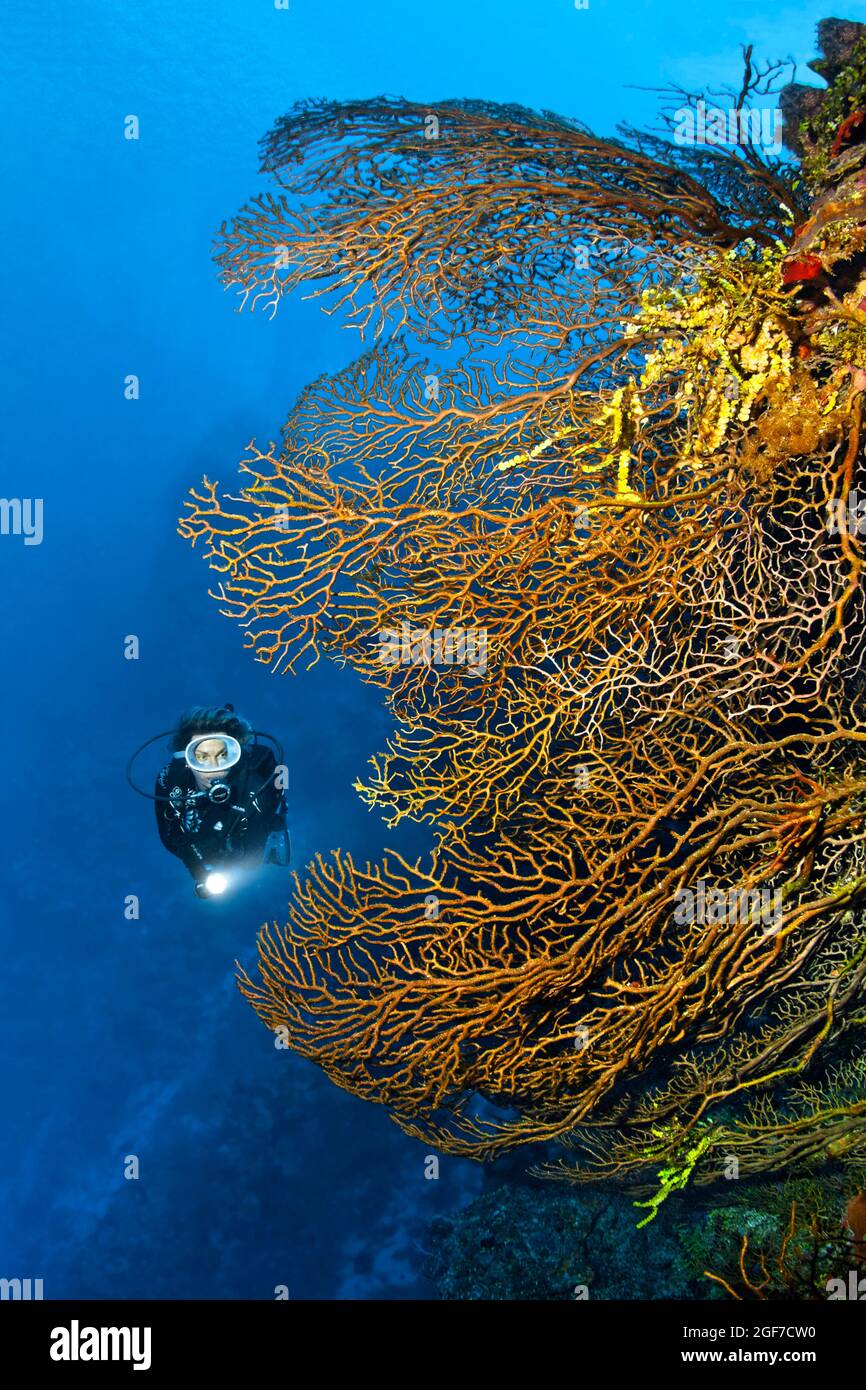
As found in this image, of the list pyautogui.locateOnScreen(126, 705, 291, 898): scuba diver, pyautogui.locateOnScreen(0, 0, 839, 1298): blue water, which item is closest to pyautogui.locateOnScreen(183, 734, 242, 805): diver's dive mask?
pyautogui.locateOnScreen(126, 705, 291, 898): scuba diver

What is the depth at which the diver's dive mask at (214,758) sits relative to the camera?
17.1 feet

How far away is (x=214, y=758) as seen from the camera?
5.28 metres

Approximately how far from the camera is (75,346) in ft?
122

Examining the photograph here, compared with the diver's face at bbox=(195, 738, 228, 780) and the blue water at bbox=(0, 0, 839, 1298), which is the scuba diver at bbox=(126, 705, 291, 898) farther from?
the blue water at bbox=(0, 0, 839, 1298)

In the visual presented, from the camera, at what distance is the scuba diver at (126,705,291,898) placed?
5.27m

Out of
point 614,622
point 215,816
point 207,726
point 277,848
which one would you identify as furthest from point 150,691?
point 614,622

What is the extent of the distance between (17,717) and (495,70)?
62132 mm

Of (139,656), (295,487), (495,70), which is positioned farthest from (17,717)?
(495,70)

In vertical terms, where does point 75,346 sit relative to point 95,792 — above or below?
above

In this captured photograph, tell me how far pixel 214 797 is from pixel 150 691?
17190 mm

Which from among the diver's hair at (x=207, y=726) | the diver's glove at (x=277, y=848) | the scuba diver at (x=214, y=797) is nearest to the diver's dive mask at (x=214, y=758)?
the scuba diver at (x=214, y=797)

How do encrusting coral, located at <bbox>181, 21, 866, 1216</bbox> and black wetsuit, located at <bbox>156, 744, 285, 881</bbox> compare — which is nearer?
encrusting coral, located at <bbox>181, 21, 866, 1216</bbox>

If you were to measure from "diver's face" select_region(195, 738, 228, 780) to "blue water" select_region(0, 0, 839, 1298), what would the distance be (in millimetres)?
4804

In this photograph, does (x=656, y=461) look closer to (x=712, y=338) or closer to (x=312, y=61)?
(x=712, y=338)
